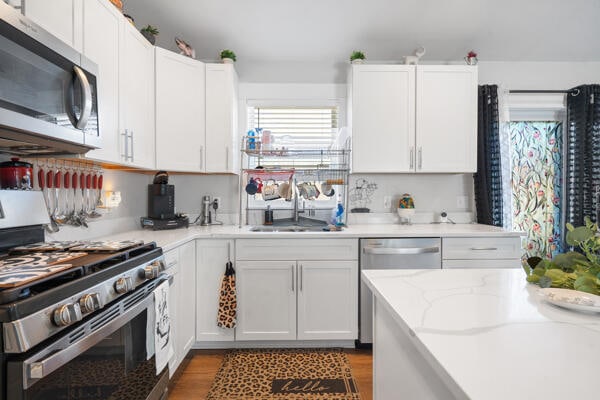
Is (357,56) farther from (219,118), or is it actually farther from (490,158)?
(490,158)

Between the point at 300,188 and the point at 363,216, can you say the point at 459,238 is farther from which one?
the point at 300,188

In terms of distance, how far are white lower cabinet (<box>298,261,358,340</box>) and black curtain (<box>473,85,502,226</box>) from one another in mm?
1431

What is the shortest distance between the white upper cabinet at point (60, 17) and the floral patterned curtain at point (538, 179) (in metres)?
3.40

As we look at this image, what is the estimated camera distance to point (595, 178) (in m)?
2.73

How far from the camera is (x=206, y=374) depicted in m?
2.02

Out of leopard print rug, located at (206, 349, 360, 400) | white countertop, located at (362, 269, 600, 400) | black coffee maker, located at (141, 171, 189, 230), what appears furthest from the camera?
black coffee maker, located at (141, 171, 189, 230)

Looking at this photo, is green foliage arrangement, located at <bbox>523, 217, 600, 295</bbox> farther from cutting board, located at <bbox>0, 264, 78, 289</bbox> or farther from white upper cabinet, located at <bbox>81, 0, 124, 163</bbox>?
white upper cabinet, located at <bbox>81, 0, 124, 163</bbox>

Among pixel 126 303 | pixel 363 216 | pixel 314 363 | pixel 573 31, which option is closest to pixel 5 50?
pixel 126 303

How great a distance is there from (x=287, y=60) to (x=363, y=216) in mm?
1607

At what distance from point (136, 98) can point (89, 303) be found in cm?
147

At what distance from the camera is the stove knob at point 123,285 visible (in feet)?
3.75

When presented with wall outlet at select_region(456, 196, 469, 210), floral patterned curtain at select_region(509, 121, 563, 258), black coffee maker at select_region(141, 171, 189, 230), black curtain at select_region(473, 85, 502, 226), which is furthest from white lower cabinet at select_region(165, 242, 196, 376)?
floral patterned curtain at select_region(509, 121, 563, 258)

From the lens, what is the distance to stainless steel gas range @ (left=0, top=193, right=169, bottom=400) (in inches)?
31.3

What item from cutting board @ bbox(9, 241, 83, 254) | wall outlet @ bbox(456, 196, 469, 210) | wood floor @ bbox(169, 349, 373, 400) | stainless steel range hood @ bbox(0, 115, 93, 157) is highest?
stainless steel range hood @ bbox(0, 115, 93, 157)
